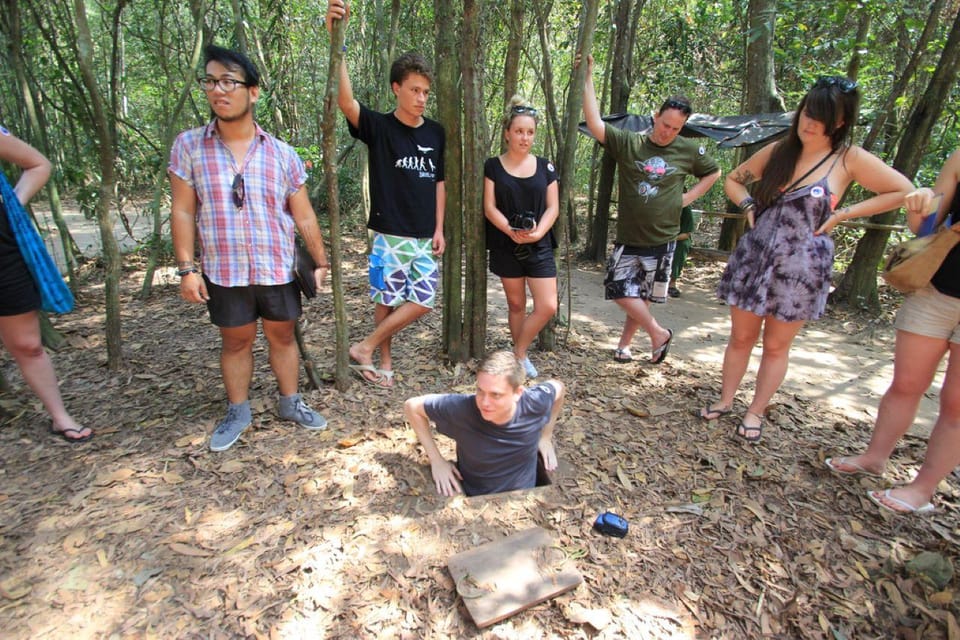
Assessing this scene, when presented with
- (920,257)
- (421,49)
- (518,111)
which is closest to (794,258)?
(920,257)

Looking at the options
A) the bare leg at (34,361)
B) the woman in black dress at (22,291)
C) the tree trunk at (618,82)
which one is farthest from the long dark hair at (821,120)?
the tree trunk at (618,82)

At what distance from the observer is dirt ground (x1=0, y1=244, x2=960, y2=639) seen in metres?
2.03

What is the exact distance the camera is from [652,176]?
374cm

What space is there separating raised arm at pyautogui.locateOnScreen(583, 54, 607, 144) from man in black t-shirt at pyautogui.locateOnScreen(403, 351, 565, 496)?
6.40 feet

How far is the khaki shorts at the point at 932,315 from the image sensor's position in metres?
2.34

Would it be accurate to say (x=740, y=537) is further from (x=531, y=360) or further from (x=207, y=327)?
(x=207, y=327)

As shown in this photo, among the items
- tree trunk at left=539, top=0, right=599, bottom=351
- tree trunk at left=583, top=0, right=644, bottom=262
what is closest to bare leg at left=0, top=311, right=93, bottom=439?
tree trunk at left=539, top=0, right=599, bottom=351

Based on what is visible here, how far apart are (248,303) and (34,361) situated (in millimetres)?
1232

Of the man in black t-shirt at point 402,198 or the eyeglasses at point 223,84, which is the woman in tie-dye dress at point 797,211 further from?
the eyeglasses at point 223,84

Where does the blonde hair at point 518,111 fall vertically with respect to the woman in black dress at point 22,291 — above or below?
above

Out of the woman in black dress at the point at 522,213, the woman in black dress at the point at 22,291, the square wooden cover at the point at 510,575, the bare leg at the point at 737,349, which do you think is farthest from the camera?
the woman in black dress at the point at 522,213

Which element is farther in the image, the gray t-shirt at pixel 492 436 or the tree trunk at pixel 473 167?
the tree trunk at pixel 473 167

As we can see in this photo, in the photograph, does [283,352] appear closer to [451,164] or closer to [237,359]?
[237,359]

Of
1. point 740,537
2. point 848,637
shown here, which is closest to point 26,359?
point 740,537
